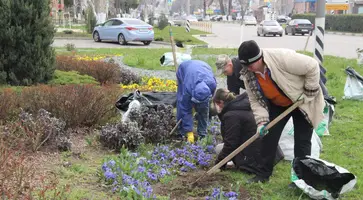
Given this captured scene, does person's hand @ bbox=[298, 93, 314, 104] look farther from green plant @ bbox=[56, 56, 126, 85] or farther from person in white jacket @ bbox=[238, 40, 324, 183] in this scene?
green plant @ bbox=[56, 56, 126, 85]

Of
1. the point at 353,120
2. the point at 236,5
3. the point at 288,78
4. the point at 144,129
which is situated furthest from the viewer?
the point at 236,5

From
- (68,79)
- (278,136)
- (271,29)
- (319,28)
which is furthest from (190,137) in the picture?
(271,29)

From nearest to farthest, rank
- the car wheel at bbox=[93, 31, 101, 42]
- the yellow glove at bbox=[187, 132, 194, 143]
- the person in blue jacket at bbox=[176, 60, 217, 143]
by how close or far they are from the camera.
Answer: the person in blue jacket at bbox=[176, 60, 217, 143], the yellow glove at bbox=[187, 132, 194, 143], the car wheel at bbox=[93, 31, 101, 42]

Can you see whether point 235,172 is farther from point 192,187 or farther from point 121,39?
point 121,39

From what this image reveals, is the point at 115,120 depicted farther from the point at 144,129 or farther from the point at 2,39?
the point at 2,39

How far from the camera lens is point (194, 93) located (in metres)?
5.21

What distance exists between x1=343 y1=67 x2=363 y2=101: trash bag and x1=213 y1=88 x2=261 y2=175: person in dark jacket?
4.21 meters

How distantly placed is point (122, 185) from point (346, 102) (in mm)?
5500

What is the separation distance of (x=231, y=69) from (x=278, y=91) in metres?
0.97


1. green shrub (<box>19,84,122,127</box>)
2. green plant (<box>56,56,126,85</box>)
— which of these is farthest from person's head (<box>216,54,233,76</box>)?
green plant (<box>56,56,126,85</box>)

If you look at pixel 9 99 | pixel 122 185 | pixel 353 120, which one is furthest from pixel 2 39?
pixel 353 120

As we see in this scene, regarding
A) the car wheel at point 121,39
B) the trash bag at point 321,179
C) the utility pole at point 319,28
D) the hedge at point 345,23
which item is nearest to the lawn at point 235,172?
the trash bag at point 321,179

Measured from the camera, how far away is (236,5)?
125062 millimetres

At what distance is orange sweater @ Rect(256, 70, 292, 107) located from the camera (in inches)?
160
